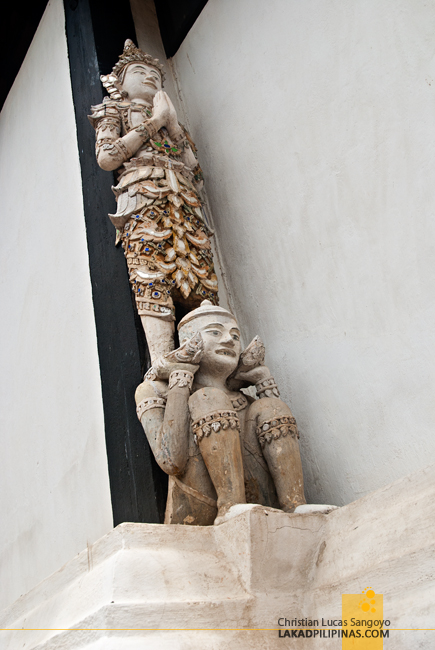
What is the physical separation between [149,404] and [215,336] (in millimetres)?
364

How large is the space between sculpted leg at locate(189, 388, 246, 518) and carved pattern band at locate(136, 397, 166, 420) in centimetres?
20

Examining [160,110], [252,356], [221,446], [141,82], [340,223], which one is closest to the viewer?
[221,446]

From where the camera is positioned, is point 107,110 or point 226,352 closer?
point 226,352

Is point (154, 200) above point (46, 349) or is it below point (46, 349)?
above

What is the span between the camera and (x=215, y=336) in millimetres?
Answer: 2477

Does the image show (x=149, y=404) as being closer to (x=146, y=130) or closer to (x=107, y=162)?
(x=107, y=162)

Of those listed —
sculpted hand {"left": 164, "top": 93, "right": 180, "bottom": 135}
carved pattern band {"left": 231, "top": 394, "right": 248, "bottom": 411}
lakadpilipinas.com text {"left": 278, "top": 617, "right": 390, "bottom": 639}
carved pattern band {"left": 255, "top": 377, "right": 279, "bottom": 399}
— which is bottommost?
lakadpilipinas.com text {"left": 278, "top": 617, "right": 390, "bottom": 639}

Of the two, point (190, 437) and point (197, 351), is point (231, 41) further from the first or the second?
point (190, 437)

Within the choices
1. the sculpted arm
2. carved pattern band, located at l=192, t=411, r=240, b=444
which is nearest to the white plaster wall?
the sculpted arm

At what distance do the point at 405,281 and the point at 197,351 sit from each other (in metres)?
0.85

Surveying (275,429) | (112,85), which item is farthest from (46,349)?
(275,429)

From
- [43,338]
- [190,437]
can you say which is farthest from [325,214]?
[43,338]

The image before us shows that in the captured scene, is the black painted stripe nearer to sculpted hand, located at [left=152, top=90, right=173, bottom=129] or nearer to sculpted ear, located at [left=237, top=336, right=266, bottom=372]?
sculpted hand, located at [left=152, top=90, right=173, bottom=129]

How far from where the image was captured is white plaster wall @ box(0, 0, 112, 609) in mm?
2943
